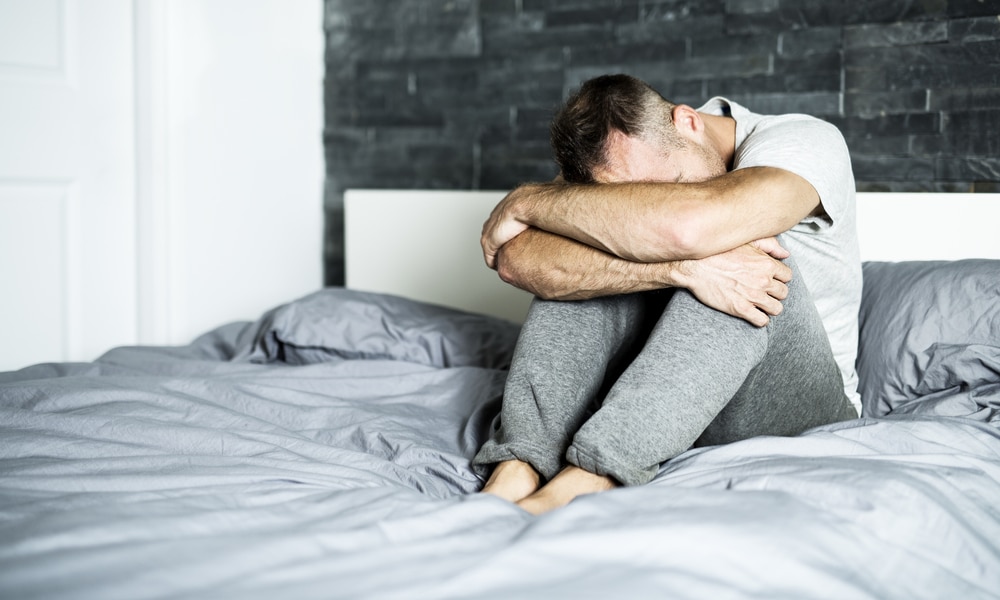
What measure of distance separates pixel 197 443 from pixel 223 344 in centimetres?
95

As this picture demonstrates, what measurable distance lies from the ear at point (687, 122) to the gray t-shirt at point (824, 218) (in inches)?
2.9

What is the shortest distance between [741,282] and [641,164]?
0.33 metres

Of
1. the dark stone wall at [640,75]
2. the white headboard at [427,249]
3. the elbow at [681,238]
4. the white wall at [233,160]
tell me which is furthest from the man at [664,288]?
the white wall at [233,160]

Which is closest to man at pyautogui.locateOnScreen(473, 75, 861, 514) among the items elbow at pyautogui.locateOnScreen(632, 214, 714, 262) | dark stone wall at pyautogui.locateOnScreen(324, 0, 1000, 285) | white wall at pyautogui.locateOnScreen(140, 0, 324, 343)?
elbow at pyautogui.locateOnScreen(632, 214, 714, 262)

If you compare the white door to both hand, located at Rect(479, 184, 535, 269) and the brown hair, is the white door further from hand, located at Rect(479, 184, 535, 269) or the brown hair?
the brown hair

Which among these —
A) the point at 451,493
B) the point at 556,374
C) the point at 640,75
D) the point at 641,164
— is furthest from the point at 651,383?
the point at 640,75

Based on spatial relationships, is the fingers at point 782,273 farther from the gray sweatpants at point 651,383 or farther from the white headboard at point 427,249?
the white headboard at point 427,249

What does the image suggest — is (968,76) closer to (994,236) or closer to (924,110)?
(924,110)

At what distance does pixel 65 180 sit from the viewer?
238cm

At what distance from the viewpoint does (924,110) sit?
6.70 ft

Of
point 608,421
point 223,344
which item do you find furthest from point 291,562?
point 223,344

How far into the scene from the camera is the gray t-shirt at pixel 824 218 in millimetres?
1376

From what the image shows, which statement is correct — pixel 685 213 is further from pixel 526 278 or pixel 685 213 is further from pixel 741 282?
pixel 526 278

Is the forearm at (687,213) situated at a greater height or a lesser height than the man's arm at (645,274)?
greater
